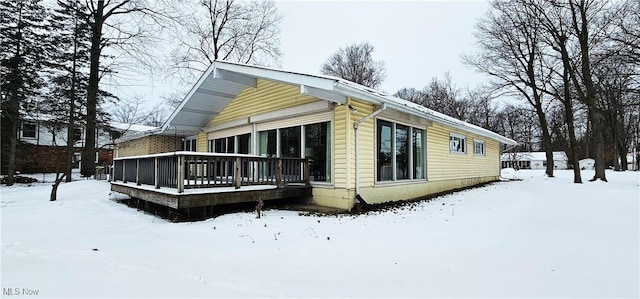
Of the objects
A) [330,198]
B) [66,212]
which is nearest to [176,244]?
[330,198]

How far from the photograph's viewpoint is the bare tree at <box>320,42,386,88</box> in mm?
29459

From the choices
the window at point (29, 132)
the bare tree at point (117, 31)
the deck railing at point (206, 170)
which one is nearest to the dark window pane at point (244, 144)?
the deck railing at point (206, 170)

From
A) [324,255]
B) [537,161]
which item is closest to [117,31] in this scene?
[324,255]

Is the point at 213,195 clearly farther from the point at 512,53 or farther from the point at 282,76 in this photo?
the point at 512,53

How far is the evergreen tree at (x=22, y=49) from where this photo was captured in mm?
15320

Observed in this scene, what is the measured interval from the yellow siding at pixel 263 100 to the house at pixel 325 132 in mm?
26

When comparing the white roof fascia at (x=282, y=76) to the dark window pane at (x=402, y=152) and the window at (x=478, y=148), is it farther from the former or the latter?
the window at (x=478, y=148)

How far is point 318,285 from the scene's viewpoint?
298 centimetres

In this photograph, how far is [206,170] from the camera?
6.60 meters

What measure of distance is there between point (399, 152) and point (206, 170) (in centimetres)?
492

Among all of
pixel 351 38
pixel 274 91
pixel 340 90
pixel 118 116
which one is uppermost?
pixel 351 38

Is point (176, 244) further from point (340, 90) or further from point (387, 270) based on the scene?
point (340, 90)

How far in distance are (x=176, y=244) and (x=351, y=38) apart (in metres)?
30.9

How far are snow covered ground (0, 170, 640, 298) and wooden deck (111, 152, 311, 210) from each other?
0.46 meters
